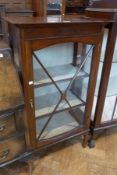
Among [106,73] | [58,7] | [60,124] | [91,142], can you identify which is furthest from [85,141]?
[58,7]

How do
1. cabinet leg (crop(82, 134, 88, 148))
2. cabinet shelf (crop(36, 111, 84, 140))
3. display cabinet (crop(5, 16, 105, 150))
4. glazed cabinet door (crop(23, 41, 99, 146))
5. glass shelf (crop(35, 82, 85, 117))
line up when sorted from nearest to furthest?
display cabinet (crop(5, 16, 105, 150)), glazed cabinet door (crop(23, 41, 99, 146)), glass shelf (crop(35, 82, 85, 117)), cabinet shelf (crop(36, 111, 84, 140)), cabinet leg (crop(82, 134, 88, 148))

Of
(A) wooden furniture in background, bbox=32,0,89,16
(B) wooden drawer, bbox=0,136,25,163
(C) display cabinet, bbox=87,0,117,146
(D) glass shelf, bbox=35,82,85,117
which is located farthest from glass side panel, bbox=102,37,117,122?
(B) wooden drawer, bbox=0,136,25,163

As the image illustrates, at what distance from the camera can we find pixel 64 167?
1371 mm

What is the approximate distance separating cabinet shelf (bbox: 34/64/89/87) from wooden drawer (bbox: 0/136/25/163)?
14.7 inches

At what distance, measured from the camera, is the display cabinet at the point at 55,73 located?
35.4 inches

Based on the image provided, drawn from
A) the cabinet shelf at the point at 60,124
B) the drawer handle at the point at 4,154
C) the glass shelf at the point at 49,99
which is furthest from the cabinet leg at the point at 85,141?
the drawer handle at the point at 4,154

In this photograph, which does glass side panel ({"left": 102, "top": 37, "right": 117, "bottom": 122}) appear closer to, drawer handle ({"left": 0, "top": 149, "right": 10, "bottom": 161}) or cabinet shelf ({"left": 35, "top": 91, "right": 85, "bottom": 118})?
cabinet shelf ({"left": 35, "top": 91, "right": 85, "bottom": 118})

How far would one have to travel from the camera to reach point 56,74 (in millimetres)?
1160

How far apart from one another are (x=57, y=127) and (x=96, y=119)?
318 millimetres

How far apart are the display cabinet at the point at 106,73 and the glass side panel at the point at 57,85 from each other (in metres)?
0.11

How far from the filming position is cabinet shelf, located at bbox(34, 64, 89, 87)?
106 centimetres

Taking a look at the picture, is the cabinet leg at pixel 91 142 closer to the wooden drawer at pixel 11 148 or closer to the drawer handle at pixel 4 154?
the wooden drawer at pixel 11 148

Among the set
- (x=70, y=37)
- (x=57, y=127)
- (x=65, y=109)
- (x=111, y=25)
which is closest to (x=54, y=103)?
(x=65, y=109)

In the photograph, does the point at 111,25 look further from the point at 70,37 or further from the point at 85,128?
the point at 85,128
